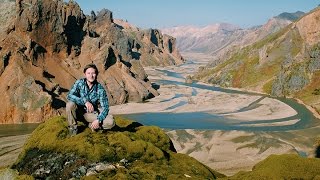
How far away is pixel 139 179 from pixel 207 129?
79.4 metres

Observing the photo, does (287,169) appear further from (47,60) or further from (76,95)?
(47,60)

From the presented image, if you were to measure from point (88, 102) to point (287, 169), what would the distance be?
10.2 metres

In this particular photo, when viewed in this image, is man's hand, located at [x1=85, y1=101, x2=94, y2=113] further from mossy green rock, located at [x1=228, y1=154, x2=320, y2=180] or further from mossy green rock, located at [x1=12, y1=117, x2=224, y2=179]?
mossy green rock, located at [x1=228, y1=154, x2=320, y2=180]

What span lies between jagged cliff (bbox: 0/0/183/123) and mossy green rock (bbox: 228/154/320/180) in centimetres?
9688

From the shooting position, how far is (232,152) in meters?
72.9

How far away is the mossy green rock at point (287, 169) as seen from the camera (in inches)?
694

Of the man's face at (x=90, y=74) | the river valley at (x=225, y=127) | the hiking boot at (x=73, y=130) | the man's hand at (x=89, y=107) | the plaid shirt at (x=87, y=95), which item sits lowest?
the river valley at (x=225, y=127)

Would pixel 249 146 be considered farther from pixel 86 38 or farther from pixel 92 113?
pixel 86 38

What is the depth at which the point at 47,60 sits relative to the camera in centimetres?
13812

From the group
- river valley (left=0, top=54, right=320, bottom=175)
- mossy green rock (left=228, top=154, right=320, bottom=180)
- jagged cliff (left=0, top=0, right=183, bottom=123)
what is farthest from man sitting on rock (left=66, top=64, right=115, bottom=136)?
jagged cliff (left=0, top=0, right=183, bottom=123)

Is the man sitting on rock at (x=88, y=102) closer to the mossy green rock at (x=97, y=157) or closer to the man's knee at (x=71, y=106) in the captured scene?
the man's knee at (x=71, y=106)

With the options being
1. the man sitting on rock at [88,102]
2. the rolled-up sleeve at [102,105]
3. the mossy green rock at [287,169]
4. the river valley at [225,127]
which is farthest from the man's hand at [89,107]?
the river valley at [225,127]

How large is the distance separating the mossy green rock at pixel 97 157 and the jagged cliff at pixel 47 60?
90555mm

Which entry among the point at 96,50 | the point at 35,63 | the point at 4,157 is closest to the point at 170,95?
the point at 96,50
